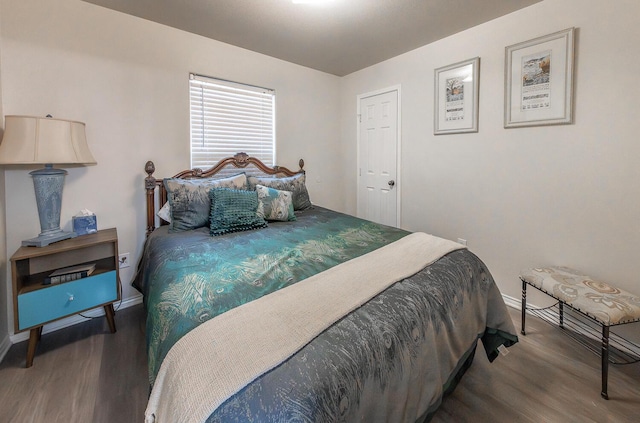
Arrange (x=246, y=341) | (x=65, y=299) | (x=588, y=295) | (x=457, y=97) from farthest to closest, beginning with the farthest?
(x=457, y=97), (x=65, y=299), (x=588, y=295), (x=246, y=341)

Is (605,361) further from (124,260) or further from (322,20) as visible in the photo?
(124,260)

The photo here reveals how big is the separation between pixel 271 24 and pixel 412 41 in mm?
1458

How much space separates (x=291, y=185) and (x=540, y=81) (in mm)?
2323

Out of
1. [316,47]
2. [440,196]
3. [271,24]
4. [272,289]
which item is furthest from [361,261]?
[316,47]

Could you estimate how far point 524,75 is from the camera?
2.31 metres

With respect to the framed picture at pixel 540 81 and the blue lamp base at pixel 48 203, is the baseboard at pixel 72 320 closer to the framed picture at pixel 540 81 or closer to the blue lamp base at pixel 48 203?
the blue lamp base at pixel 48 203

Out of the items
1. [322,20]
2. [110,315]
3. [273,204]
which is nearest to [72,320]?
[110,315]

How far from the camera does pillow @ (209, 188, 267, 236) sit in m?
2.19

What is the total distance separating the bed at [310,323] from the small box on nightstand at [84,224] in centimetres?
54

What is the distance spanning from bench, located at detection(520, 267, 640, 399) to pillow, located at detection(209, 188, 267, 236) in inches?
85.1

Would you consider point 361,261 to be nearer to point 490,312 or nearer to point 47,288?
point 490,312

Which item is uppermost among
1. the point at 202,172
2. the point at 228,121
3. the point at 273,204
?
the point at 228,121

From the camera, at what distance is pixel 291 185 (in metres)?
2.93

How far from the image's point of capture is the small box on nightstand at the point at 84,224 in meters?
2.09
